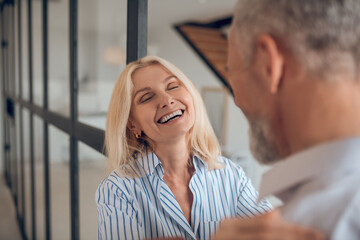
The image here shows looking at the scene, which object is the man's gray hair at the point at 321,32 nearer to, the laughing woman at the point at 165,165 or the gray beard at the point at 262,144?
the gray beard at the point at 262,144

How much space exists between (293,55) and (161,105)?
58cm

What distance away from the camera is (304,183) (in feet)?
1.59

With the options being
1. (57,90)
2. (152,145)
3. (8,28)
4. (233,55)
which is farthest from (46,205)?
(8,28)

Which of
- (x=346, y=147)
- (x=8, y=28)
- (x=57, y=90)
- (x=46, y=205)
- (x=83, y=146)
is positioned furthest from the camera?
(x=8, y=28)

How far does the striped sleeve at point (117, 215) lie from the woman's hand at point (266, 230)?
481mm

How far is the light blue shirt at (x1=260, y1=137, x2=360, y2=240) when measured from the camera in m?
0.41

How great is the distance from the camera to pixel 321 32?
0.49 meters

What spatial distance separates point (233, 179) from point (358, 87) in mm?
639

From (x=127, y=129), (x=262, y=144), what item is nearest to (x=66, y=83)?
(x=127, y=129)

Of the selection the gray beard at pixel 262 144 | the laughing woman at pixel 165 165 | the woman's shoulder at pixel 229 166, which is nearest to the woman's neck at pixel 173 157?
the laughing woman at pixel 165 165

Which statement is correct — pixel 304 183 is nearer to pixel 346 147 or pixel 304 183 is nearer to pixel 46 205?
pixel 346 147

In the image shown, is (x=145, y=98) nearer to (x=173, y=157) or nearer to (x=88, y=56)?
(x=173, y=157)

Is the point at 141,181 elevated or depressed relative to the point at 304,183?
depressed

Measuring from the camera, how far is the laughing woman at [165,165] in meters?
0.96
